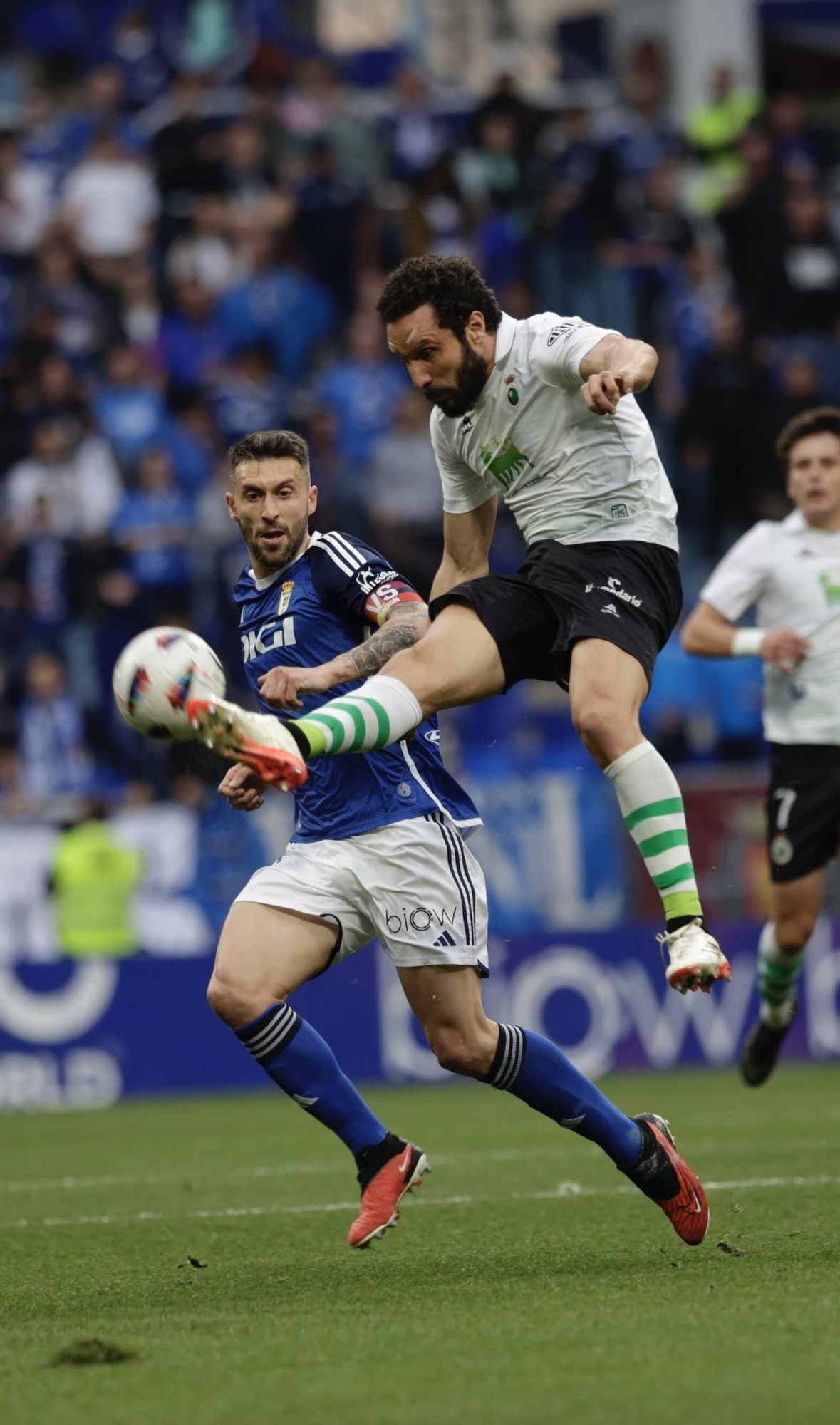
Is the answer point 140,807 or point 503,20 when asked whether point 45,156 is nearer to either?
point 140,807

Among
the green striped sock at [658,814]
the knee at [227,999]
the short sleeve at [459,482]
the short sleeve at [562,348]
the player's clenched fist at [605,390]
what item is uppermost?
the short sleeve at [562,348]

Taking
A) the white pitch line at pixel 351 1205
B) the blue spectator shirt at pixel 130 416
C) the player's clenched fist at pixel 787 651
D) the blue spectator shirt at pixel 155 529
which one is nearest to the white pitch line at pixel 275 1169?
the white pitch line at pixel 351 1205

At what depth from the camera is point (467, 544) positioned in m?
6.40

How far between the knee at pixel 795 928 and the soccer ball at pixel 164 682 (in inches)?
164

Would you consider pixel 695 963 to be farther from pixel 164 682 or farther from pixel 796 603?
pixel 796 603

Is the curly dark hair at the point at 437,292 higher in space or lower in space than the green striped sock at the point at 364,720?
higher

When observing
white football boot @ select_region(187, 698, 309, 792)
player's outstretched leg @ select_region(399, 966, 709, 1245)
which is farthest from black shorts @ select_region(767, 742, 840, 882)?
white football boot @ select_region(187, 698, 309, 792)

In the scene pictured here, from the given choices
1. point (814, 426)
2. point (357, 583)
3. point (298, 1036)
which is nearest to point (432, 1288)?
point (298, 1036)

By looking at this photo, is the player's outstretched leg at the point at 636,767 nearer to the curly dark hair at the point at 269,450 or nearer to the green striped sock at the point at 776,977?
the curly dark hair at the point at 269,450

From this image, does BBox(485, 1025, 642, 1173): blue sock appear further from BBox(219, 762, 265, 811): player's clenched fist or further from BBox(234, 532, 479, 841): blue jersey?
BBox(219, 762, 265, 811): player's clenched fist

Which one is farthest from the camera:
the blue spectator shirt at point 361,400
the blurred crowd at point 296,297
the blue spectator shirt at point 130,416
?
the blue spectator shirt at point 361,400

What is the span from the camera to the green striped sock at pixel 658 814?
18.4 feet

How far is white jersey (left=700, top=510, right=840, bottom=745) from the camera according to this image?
898 cm

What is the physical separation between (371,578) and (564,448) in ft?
2.16
